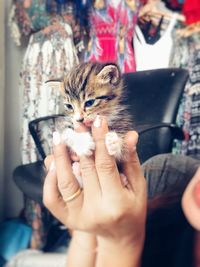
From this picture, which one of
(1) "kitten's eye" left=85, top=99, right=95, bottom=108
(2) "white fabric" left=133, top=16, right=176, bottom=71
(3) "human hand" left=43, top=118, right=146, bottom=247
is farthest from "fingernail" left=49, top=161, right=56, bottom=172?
(2) "white fabric" left=133, top=16, right=176, bottom=71

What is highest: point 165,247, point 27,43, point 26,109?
point 27,43

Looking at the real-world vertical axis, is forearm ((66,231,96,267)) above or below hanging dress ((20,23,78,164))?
below

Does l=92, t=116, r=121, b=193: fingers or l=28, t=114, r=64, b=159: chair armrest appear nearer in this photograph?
l=92, t=116, r=121, b=193: fingers

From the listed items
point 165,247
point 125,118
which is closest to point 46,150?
point 125,118

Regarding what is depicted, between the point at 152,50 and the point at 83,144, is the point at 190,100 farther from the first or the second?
the point at 83,144

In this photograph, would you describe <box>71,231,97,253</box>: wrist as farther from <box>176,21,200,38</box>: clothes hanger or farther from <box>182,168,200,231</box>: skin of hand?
<box>176,21,200,38</box>: clothes hanger

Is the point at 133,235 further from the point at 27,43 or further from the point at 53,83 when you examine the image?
the point at 27,43
